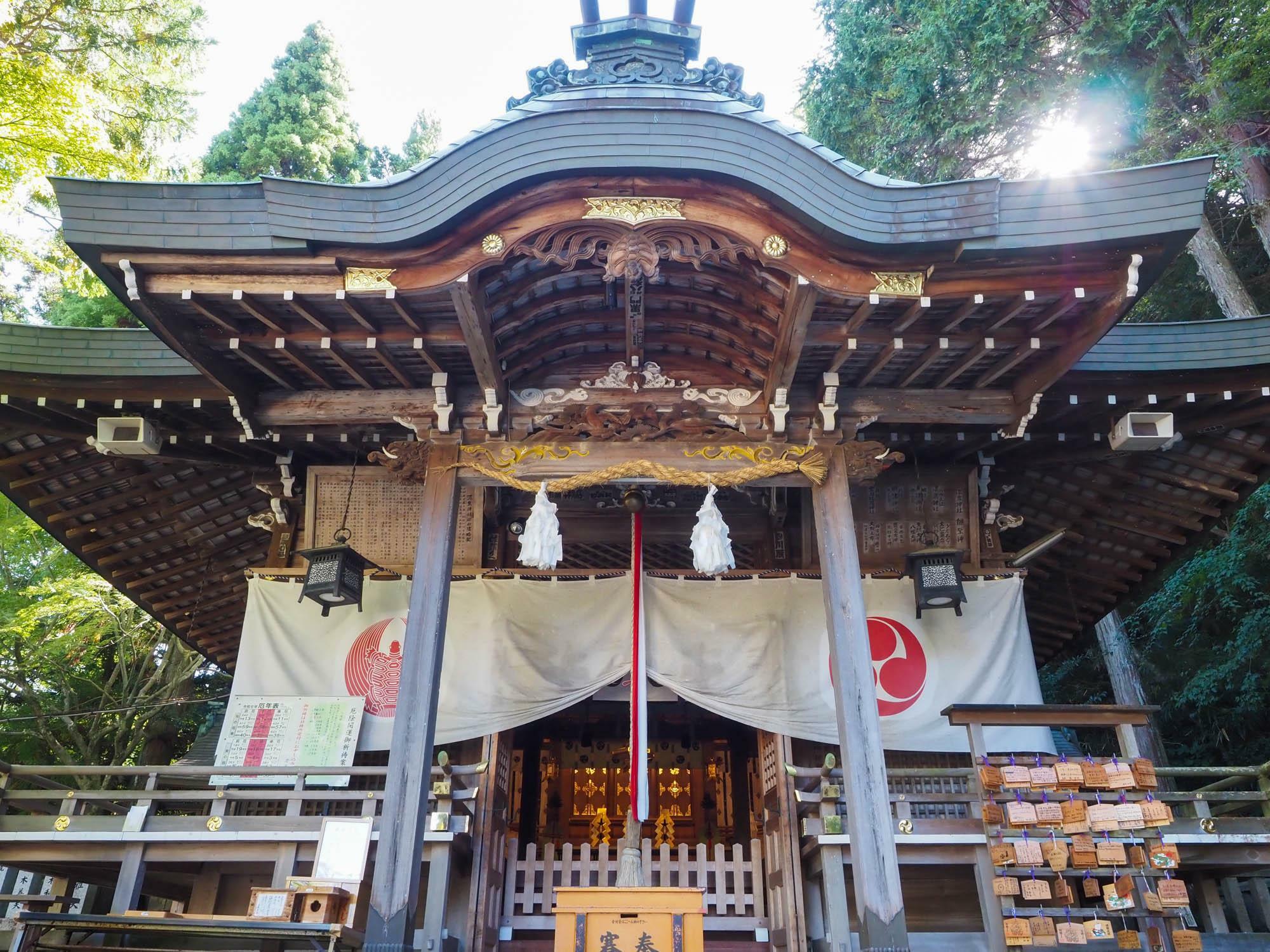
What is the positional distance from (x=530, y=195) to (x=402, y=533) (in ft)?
12.5

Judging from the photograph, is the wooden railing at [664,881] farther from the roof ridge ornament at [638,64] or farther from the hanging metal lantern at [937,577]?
the roof ridge ornament at [638,64]

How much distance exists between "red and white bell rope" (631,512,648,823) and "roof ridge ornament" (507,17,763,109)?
3.30 m

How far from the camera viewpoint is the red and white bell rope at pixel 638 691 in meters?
6.14

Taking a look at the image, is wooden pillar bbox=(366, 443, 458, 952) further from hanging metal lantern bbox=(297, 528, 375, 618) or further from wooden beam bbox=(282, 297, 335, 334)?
hanging metal lantern bbox=(297, 528, 375, 618)

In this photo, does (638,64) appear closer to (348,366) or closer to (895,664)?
(348,366)

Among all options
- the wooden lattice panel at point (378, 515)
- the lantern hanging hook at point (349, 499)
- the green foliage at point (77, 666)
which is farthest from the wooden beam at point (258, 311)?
the green foliage at point (77, 666)

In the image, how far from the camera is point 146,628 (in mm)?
15367

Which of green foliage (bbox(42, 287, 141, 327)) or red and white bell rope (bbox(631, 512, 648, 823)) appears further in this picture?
green foliage (bbox(42, 287, 141, 327))

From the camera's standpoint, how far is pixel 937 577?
7.45 meters

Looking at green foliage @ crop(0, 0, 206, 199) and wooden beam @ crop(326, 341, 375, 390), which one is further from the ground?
green foliage @ crop(0, 0, 206, 199)

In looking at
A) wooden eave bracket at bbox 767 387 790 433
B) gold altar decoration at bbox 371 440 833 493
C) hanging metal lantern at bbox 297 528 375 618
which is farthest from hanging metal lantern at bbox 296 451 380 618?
wooden eave bracket at bbox 767 387 790 433

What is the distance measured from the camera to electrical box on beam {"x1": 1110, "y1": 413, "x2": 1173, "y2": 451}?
272 inches

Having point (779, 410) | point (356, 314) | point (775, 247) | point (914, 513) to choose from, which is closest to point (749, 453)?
point (779, 410)

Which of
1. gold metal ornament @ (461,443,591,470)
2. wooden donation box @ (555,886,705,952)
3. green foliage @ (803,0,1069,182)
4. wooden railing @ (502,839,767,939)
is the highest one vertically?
green foliage @ (803,0,1069,182)
